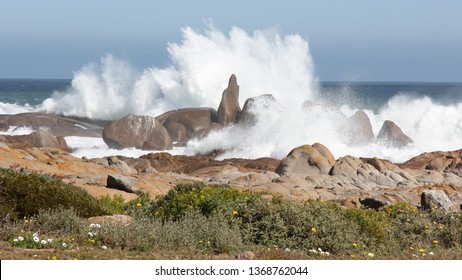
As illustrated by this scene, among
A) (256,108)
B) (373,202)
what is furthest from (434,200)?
(256,108)

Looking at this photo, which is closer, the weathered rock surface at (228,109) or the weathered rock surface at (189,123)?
the weathered rock surface at (189,123)

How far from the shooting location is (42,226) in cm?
1270

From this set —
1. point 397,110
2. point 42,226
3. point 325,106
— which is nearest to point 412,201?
point 42,226

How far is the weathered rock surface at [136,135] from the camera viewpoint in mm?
50406

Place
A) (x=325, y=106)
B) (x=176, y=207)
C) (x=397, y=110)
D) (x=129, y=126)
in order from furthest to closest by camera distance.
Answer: (x=397, y=110)
(x=325, y=106)
(x=129, y=126)
(x=176, y=207)

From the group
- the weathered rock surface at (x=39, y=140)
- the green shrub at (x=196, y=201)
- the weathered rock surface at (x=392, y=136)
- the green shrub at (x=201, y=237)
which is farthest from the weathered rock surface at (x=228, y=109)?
the green shrub at (x=201, y=237)

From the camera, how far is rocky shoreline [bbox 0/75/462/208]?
24344mm

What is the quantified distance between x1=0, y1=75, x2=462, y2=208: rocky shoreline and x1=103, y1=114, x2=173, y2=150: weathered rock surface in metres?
0.06

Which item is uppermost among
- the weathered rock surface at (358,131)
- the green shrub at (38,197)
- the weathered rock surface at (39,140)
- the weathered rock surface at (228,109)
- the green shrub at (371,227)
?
the weathered rock surface at (228,109)

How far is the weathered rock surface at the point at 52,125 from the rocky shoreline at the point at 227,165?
8 centimetres

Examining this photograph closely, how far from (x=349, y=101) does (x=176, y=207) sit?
199ft

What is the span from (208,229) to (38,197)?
11.9ft

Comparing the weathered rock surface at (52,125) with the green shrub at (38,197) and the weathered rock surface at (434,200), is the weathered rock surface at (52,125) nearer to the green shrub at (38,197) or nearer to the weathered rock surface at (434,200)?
the weathered rock surface at (434,200)

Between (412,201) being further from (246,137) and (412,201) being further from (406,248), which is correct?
(246,137)
